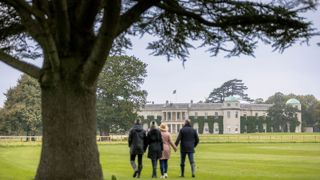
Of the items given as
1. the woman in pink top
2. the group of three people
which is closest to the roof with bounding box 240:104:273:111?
the woman in pink top

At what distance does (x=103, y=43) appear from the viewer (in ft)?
25.7

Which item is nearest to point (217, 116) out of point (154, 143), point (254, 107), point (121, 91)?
point (254, 107)

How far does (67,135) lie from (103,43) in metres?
1.48

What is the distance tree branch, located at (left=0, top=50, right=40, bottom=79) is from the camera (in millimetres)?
8422

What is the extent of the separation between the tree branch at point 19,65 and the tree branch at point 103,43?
0.83 m

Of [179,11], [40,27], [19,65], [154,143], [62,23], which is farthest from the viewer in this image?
[154,143]

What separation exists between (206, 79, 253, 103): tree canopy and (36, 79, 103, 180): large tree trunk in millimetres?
156545

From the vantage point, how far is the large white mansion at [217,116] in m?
150

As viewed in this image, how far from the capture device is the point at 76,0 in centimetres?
863

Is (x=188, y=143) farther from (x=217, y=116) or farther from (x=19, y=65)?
(x=217, y=116)

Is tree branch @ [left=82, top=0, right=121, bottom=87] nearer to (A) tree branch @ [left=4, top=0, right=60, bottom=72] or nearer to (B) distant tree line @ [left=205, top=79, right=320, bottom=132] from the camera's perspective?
(A) tree branch @ [left=4, top=0, right=60, bottom=72]

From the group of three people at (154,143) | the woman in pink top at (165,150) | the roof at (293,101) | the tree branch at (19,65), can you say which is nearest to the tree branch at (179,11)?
the tree branch at (19,65)

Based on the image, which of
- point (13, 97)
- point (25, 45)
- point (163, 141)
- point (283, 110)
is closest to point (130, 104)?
point (13, 97)

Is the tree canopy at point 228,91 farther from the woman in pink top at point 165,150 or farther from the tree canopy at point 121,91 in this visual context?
the woman in pink top at point 165,150
